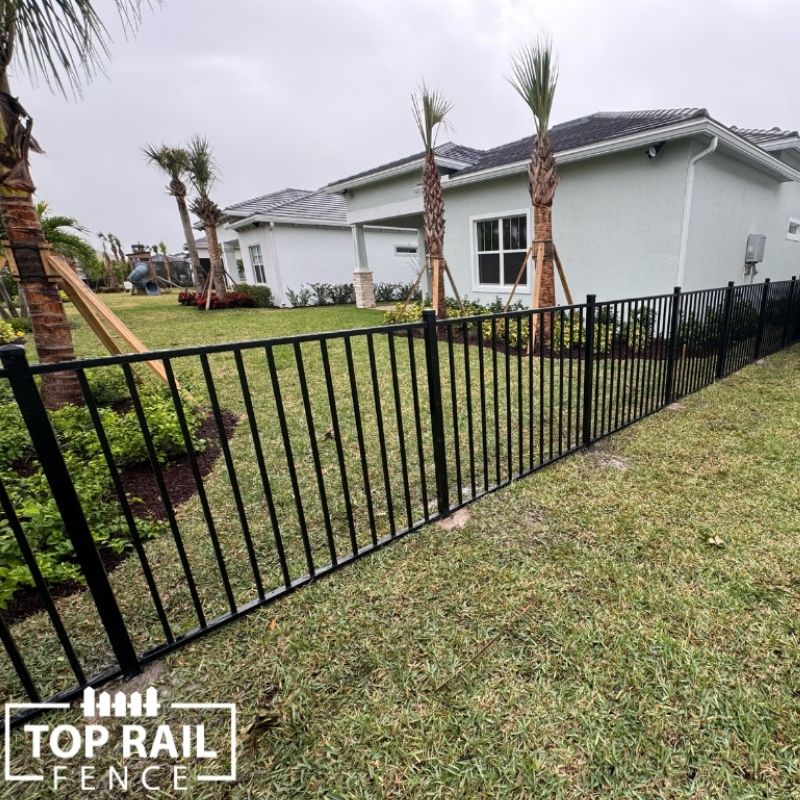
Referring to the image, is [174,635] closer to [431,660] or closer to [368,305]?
[431,660]

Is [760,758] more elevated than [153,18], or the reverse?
[153,18]

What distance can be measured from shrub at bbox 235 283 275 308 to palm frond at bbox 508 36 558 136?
12.3 meters

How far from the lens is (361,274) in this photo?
13.9m

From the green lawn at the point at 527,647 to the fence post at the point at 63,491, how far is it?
0.26 meters

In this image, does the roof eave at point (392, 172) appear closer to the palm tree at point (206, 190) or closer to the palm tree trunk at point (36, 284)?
the palm tree at point (206, 190)

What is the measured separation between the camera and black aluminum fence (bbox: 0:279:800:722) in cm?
149

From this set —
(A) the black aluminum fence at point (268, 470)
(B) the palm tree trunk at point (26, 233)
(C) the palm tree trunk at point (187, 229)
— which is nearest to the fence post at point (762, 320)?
(A) the black aluminum fence at point (268, 470)

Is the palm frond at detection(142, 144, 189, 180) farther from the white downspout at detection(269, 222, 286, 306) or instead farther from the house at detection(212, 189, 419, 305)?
the white downspout at detection(269, 222, 286, 306)

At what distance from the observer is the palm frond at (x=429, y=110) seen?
287 inches

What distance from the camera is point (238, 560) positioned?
225 centimetres

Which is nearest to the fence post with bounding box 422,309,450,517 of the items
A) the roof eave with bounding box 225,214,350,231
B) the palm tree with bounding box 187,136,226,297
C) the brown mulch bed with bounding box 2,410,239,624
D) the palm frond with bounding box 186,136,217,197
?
the brown mulch bed with bounding box 2,410,239,624

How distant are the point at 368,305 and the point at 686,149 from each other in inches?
388

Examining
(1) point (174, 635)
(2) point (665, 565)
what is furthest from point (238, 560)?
(2) point (665, 565)

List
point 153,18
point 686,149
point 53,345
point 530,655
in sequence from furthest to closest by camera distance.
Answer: point 686,149 < point 53,345 < point 153,18 < point 530,655
